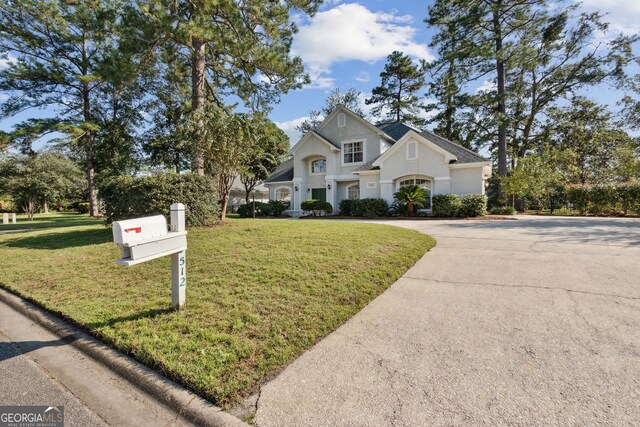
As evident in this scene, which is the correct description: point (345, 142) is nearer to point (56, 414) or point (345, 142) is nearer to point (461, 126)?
point (461, 126)

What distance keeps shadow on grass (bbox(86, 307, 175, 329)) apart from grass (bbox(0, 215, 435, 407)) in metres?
0.01

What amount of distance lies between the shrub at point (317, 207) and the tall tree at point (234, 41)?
8824 mm

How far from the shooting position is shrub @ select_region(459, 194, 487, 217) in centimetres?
1573

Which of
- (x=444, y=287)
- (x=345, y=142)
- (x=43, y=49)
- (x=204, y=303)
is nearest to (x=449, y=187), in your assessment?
(x=345, y=142)

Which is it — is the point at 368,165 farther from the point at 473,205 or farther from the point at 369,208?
the point at 473,205

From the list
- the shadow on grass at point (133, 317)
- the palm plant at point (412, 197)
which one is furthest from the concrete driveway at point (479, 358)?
the palm plant at point (412, 197)

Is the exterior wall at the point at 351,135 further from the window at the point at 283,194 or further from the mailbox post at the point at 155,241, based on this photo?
the mailbox post at the point at 155,241

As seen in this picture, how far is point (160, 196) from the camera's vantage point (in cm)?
843

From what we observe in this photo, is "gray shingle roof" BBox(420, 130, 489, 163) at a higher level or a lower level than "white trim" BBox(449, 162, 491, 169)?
higher

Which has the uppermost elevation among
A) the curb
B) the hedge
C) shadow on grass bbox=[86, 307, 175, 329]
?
the hedge

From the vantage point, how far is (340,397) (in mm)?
2254

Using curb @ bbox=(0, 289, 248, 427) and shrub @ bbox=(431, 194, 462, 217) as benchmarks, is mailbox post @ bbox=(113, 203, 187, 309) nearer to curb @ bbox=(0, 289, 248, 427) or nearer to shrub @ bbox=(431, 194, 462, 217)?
curb @ bbox=(0, 289, 248, 427)

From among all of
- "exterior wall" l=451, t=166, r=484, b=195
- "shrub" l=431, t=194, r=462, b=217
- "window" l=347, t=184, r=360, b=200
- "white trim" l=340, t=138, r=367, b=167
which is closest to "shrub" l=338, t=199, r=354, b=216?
"window" l=347, t=184, r=360, b=200

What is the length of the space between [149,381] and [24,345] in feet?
6.54
